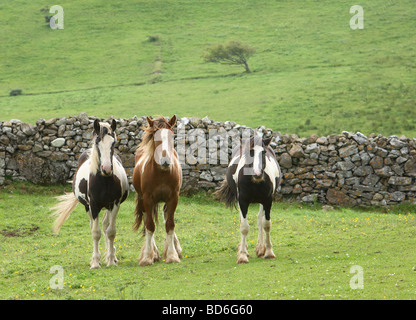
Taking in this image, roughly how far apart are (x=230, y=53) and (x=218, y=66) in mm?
1359

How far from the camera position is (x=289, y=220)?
15.3 meters

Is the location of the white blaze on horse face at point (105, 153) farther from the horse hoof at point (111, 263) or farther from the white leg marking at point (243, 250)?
the white leg marking at point (243, 250)

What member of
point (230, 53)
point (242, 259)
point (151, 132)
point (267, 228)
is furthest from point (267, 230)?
point (230, 53)

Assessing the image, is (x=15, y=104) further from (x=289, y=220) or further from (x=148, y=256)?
(x=148, y=256)

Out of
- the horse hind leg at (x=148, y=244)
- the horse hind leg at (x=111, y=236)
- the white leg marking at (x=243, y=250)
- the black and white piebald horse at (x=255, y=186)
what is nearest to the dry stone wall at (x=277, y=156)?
the black and white piebald horse at (x=255, y=186)

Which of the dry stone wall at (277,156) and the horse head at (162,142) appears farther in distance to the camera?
the dry stone wall at (277,156)

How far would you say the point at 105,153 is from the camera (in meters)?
9.98

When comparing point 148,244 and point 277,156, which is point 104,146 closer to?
point 148,244

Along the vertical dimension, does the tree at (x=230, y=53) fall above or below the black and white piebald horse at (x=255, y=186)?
above

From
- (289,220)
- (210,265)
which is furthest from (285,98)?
(210,265)

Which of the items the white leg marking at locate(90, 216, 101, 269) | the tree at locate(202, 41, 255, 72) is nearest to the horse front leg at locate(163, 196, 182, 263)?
the white leg marking at locate(90, 216, 101, 269)

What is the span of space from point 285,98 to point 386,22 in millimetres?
19784

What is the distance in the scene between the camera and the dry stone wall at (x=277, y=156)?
1767 centimetres

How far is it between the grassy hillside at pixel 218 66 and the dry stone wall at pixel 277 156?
397 inches
